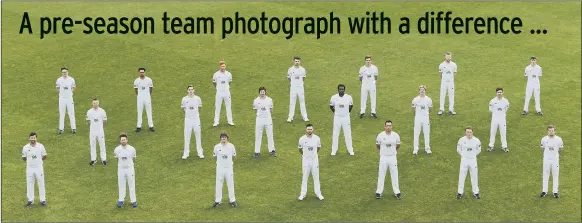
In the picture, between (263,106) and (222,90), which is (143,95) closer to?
(222,90)

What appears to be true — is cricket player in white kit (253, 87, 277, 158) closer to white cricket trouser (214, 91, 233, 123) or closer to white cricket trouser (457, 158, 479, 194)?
white cricket trouser (214, 91, 233, 123)

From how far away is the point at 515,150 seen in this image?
35281 mm

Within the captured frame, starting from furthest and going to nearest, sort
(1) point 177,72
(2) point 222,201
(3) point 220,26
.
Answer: (3) point 220,26, (1) point 177,72, (2) point 222,201

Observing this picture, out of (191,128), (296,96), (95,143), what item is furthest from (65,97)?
(296,96)

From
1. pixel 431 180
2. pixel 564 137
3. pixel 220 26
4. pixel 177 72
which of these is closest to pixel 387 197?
pixel 431 180

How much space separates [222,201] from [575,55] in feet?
60.7

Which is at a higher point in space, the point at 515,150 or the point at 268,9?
the point at 268,9

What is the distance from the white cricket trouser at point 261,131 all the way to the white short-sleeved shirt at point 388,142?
175 inches

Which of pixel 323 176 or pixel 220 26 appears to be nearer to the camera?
pixel 323 176

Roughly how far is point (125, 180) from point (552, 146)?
11.5 meters

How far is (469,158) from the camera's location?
3166 cm

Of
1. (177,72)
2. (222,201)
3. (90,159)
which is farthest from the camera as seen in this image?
(177,72)

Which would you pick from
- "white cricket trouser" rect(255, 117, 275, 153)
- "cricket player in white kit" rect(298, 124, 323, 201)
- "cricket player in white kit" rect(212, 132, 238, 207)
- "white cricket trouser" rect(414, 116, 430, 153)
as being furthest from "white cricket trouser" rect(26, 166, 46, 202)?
"white cricket trouser" rect(414, 116, 430, 153)

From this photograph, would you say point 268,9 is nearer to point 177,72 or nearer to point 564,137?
point 177,72
